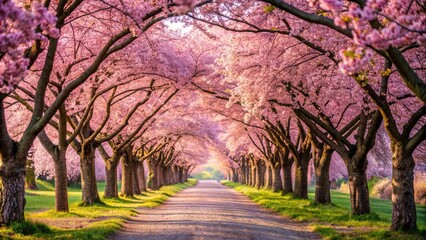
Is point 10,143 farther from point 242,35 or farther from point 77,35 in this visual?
point 242,35

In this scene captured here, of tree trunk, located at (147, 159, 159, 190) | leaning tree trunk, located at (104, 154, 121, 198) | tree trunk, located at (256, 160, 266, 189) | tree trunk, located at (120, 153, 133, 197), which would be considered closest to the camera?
leaning tree trunk, located at (104, 154, 121, 198)

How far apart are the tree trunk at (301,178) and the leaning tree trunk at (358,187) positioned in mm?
11829

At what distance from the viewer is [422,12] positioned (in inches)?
316

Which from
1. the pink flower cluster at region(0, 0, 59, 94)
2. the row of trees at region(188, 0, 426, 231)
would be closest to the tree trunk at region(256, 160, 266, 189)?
the row of trees at region(188, 0, 426, 231)

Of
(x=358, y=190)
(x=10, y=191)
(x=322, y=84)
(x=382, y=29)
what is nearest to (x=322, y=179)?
(x=358, y=190)

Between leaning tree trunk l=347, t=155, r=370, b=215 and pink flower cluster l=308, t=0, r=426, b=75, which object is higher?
pink flower cluster l=308, t=0, r=426, b=75

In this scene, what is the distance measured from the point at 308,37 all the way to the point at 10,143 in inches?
378

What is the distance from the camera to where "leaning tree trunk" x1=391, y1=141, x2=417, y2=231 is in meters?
13.5

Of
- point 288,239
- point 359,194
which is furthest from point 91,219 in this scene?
point 359,194

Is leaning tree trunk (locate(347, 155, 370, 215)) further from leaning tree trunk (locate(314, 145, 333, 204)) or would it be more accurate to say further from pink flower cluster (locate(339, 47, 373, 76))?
pink flower cluster (locate(339, 47, 373, 76))

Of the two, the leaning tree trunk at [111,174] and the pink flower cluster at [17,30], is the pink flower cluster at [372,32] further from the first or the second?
the leaning tree trunk at [111,174]

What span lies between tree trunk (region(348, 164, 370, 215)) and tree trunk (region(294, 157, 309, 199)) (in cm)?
1189

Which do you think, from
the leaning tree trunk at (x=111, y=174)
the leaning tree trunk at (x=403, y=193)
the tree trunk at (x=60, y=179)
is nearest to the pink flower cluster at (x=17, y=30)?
the leaning tree trunk at (x=403, y=193)

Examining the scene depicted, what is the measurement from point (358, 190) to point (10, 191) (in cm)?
1211
